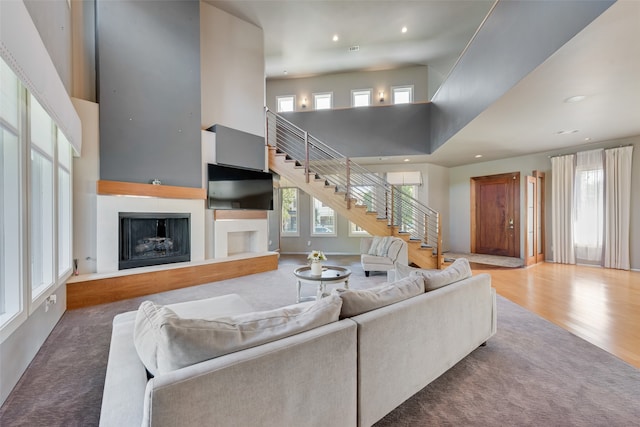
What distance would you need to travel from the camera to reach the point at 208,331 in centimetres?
112

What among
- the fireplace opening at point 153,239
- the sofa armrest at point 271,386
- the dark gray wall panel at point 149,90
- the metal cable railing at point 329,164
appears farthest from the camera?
the metal cable railing at point 329,164

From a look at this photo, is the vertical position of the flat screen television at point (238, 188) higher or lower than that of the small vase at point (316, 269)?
higher

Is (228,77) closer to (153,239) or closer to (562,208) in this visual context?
(153,239)

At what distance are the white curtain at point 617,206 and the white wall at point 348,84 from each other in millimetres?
4302

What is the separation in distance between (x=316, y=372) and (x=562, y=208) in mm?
7506

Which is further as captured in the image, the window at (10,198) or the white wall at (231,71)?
the white wall at (231,71)

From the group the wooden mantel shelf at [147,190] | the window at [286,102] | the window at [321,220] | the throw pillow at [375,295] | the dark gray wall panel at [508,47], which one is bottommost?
the throw pillow at [375,295]

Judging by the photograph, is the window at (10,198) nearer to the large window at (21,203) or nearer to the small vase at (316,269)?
the large window at (21,203)

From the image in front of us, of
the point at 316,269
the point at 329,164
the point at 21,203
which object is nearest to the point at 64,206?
the point at 21,203

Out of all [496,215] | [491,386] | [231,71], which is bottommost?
[491,386]

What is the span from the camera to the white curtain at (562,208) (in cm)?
622

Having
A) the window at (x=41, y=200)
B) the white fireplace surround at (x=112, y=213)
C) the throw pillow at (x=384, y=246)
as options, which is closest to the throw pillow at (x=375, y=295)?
the window at (x=41, y=200)

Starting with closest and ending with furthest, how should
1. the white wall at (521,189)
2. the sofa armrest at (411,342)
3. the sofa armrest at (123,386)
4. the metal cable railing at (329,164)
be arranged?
the sofa armrest at (123,386) → the sofa armrest at (411,342) → the white wall at (521,189) → the metal cable railing at (329,164)

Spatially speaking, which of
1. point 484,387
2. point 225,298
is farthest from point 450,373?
point 225,298
